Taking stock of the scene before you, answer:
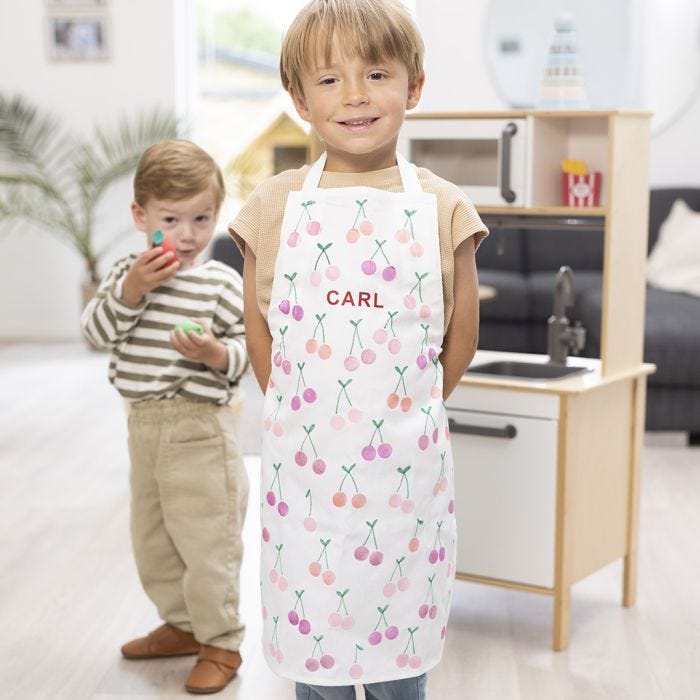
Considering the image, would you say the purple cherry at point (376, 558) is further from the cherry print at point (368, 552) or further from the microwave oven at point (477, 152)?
the microwave oven at point (477, 152)

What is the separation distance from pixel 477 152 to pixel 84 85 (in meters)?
4.41

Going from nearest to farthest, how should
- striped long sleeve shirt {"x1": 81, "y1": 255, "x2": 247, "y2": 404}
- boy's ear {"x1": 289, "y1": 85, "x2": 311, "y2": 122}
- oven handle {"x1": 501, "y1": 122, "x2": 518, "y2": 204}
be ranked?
boy's ear {"x1": 289, "y1": 85, "x2": 311, "y2": 122}, striped long sleeve shirt {"x1": 81, "y1": 255, "x2": 247, "y2": 404}, oven handle {"x1": 501, "y1": 122, "x2": 518, "y2": 204}

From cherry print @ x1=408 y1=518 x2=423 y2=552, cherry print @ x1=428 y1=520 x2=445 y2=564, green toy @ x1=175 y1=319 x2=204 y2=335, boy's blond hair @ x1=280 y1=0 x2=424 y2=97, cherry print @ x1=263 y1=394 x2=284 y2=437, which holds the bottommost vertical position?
cherry print @ x1=428 y1=520 x2=445 y2=564

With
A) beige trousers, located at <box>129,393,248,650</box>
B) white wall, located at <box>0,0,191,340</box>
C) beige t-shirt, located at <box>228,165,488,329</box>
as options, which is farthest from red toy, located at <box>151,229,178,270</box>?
white wall, located at <box>0,0,191,340</box>

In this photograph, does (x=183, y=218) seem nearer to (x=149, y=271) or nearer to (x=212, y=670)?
(x=149, y=271)

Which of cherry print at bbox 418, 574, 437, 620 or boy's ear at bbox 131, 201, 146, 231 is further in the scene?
boy's ear at bbox 131, 201, 146, 231

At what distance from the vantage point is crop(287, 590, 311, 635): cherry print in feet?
5.27

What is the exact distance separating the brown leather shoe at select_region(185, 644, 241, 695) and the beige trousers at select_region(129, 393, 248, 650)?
2 cm

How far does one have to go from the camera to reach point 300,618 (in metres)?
1.61

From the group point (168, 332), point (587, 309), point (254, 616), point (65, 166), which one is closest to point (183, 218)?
point (168, 332)

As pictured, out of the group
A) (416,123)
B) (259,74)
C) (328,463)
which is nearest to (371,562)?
(328,463)

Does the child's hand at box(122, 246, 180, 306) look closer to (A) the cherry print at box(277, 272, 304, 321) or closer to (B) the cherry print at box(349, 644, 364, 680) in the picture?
(A) the cherry print at box(277, 272, 304, 321)

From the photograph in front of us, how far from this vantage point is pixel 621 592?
2902 mm

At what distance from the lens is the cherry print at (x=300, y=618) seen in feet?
5.27
